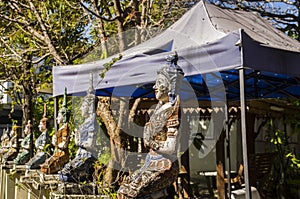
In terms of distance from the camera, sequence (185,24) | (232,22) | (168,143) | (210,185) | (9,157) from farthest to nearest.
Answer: (210,185)
(9,157)
(185,24)
(232,22)
(168,143)

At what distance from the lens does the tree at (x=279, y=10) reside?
5762 mm

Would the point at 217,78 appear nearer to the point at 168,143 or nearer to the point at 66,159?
the point at 66,159

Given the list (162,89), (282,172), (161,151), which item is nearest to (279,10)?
(282,172)

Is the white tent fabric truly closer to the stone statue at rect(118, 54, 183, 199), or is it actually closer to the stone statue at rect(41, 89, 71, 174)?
the stone statue at rect(41, 89, 71, 174)

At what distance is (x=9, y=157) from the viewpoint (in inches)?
233

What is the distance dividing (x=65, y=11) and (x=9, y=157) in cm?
234

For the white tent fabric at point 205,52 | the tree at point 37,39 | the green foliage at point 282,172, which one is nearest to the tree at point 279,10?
the green foliage at point 282,172

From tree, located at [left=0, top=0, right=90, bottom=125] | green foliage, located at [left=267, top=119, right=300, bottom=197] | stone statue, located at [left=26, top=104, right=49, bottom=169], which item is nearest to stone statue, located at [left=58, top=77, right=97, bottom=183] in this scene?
stone statue, located at [left=26, top=104, right=49, bottom=169]

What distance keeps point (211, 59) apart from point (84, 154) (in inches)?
44.8

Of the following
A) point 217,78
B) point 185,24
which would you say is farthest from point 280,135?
point 185,24

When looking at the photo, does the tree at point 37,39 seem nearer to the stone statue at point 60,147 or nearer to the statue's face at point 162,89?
the stone statue at point 60,147

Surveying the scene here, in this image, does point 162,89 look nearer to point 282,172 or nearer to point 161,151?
point 161,151

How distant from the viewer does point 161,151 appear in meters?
2.09

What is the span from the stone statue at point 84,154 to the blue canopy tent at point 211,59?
60cm
